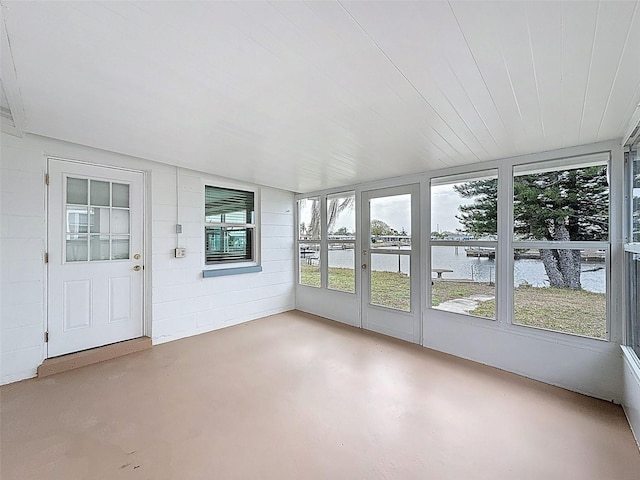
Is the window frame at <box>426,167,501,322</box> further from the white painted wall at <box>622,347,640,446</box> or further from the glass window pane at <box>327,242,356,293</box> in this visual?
the glass window pane at <box>327,242,356,293</box>

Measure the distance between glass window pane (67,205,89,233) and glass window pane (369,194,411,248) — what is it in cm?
361

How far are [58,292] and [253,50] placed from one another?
328 centimetres

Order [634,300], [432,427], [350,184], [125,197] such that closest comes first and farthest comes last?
[432,427]
[634,300]
[125,197]
[350,184]

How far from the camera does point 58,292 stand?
119 inches

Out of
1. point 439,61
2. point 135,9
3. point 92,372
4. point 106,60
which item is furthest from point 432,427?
point 92,372

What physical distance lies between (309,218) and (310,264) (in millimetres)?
853

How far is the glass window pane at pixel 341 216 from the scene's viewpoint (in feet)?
15.2

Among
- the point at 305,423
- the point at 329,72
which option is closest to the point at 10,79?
the point at 329,72

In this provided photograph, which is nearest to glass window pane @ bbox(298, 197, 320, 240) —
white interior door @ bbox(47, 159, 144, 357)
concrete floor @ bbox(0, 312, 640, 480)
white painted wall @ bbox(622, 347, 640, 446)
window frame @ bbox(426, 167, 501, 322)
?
window frame @ bbox(426, 167, 501, 322)

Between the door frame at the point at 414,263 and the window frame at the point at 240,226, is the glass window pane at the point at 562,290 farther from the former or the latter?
the window frame at the point at 240,226

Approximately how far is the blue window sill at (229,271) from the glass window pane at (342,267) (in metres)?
1.25

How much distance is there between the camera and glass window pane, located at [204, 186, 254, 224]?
434 cm

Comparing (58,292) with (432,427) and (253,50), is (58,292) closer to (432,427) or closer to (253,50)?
(253,50)

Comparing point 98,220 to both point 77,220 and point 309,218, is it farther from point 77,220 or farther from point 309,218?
point 309,218
